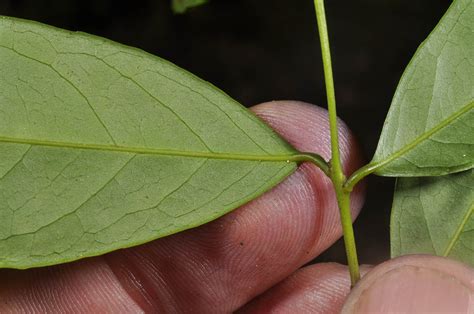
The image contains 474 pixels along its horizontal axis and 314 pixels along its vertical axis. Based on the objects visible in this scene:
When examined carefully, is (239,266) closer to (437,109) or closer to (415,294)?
(415,294)

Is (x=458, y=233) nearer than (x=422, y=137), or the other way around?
(x=422, y=137)

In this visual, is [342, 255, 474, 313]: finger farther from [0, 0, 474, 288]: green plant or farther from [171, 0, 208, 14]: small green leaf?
[171, 0, 208, 14]: small green leaf

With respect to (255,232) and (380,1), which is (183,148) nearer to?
(255,232)

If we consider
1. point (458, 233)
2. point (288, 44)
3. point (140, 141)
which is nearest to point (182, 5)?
point (140, 141)

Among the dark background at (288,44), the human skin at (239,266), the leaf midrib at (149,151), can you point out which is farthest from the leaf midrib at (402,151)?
the dark background at (288,44)

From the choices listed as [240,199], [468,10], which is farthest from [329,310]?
[468,10]

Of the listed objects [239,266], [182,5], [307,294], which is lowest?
[307,294]

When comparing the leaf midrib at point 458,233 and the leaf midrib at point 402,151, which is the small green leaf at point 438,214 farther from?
the leaf midrib at point 402,151

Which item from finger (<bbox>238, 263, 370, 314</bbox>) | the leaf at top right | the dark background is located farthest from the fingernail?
the dark background
